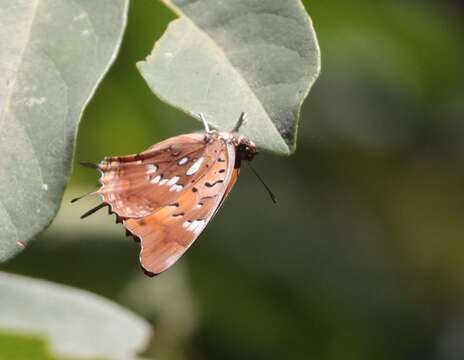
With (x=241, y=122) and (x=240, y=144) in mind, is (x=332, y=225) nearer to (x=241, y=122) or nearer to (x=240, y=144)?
(x=240, y=144)

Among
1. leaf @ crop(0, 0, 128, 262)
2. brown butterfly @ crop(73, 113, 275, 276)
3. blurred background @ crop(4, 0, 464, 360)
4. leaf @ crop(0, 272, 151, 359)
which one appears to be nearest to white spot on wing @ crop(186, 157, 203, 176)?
brown butterfly @ crop(73, 113, 275, 276)

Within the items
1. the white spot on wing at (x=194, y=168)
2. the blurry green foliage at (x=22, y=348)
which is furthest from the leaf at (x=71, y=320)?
the white spot on wing at (x=194, y=168)

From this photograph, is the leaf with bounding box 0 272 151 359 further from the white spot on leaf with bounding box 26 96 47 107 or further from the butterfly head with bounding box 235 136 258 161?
the white spot on leaf with bounding box 26 96 47 107

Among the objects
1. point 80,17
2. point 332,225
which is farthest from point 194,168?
point 332,225

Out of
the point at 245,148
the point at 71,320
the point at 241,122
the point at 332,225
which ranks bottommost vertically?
the point at 332,225

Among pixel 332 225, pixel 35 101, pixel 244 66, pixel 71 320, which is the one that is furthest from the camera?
pixel 332 225

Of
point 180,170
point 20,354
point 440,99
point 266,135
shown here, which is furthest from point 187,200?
point 440,99
